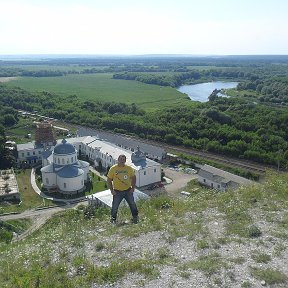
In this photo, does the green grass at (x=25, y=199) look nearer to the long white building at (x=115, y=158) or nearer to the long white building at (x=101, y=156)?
the long white building at (x=101, y=156)

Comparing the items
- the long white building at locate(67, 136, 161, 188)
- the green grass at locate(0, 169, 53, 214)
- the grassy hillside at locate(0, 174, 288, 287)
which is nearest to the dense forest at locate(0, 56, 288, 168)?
the long white building at locate(67, 136, 161, 188)

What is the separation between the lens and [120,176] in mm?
11539

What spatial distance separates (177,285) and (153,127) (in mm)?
47541

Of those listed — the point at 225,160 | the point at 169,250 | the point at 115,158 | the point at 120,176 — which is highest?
the point at 120,176

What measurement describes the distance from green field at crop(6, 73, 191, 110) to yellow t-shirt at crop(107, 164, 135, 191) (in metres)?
72.1

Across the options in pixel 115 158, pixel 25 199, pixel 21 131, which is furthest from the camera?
pixel 21 131

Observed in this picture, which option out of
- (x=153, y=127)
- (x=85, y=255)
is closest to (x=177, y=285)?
(x=85, y=255)

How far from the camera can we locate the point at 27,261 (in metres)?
9.83

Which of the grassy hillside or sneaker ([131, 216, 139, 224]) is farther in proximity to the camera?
sneaker ([131, 216, 139, 224])

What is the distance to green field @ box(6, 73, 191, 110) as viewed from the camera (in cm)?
9371

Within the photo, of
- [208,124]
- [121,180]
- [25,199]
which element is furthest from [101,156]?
[121,180]

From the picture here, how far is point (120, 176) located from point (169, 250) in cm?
277

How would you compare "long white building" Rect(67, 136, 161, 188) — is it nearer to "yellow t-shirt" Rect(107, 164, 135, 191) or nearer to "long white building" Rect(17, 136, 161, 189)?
"long white building" Rect(17, 136, 161, 189)

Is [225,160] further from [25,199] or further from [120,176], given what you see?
[120,176]
